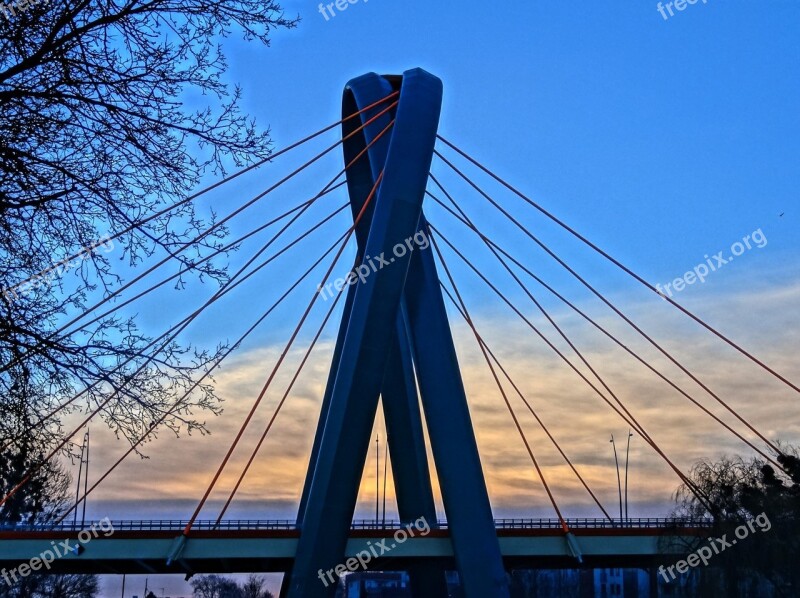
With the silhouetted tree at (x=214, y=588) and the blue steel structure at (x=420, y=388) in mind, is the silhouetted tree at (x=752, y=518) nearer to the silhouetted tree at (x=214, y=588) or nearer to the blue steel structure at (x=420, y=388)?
the blue steel structure at (x=420, y=388)

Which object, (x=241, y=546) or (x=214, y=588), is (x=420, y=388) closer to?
(x=241, y=546)

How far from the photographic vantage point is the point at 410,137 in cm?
3055

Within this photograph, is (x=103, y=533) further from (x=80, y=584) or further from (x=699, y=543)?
(x=80, y=584)

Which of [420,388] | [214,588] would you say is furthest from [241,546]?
[214,588]

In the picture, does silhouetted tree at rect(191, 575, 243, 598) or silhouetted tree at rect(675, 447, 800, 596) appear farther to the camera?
silhouetted tree at rect(191, 575, 243, 598)

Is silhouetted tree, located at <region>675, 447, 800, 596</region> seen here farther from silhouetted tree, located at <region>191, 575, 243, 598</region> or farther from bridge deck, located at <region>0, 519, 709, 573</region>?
silhouetted tree, located at <region>191, 575, 243, 598</region>

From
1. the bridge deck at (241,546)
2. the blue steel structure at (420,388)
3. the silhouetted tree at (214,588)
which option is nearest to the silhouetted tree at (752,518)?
the bridge deck at (241,546)

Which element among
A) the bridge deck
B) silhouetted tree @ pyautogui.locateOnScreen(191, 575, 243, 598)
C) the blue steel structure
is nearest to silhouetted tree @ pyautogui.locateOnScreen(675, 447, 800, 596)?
the bridge deck

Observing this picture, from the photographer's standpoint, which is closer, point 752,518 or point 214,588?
point 752,518

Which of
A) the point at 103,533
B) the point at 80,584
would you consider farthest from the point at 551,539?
the point at 80,584

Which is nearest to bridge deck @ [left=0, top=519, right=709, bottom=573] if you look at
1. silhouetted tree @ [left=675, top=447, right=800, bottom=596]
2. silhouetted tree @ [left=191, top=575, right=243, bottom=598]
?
silhouetted tree @ [left=675, top=447, right=800, bottom=596]

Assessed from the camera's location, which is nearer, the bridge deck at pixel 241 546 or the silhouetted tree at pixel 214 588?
the bridge deck at pixel 241 546

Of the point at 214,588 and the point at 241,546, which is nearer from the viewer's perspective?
the point at 241,546

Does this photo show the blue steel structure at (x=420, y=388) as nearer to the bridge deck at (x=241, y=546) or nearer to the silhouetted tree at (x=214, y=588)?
the bridge deck at (x=241, y=546)
